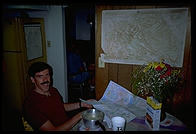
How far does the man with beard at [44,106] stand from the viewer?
1.09 m

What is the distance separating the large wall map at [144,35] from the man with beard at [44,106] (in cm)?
72

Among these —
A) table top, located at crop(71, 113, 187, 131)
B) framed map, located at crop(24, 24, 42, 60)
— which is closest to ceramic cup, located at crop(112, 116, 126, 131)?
table top, located at crop(71, 113, 187, 131)

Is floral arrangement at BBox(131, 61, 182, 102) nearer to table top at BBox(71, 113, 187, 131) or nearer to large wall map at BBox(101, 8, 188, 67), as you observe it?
table top at BBox(71, 113, 187, 131)

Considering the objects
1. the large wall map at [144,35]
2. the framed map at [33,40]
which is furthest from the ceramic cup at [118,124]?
the framed map at [33,40]

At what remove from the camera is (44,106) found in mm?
1196

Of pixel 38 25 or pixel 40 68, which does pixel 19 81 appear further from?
pixel 40 68

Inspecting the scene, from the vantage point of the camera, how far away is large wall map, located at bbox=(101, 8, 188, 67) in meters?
1.55

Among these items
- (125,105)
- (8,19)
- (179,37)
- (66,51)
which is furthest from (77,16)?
(125,105)

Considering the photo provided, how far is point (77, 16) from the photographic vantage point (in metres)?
4.66

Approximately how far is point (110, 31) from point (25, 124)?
1150mm

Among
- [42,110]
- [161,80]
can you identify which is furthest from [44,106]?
[161,80]

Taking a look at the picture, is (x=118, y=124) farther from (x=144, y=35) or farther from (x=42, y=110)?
(x=144, y=35)

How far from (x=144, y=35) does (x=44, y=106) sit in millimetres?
1098

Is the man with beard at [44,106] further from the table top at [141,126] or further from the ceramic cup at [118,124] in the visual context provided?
the ceramic cup at [118,124]
